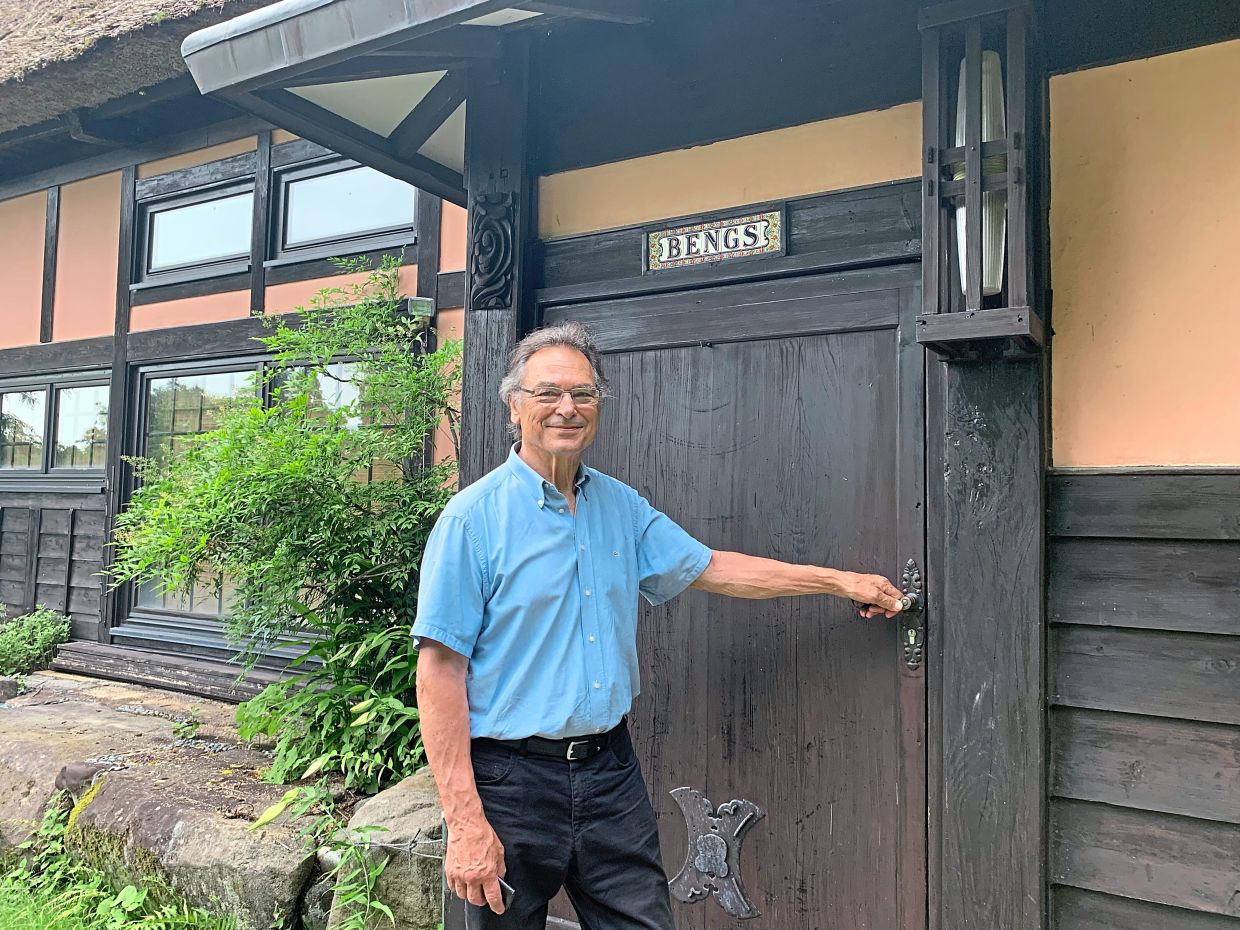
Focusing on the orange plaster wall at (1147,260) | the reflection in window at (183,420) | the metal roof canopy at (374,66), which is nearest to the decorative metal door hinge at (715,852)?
the orange plaster wall at (1147,260)

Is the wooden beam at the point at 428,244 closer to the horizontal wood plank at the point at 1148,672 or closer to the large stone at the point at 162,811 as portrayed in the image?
the large stone at the point at 162,811

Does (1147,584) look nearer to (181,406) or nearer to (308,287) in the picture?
(308,287)

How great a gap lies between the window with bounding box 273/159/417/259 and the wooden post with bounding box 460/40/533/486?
2.22 m

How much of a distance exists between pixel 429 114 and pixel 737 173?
118 centimetres

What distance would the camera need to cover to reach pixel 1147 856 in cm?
204

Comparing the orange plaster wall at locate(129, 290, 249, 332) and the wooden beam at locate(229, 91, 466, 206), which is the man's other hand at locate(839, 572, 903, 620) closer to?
the wooden beam at locate(229, 91, 466, 206)

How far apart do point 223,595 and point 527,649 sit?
4598 millimetres

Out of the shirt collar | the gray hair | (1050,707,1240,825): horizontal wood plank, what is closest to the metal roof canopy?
the gray hair

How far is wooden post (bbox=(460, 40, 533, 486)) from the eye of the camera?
9.93 ft

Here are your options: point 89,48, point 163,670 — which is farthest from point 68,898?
point 89,48

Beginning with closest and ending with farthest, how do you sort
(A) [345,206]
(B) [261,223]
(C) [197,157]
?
1. (A) [345,206]
2. (B) [261,223]
3. (C) [197,157]

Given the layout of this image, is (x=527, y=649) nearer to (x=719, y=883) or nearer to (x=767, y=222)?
(x=719, y=883)

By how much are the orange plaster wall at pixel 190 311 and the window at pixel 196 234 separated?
0.53ft

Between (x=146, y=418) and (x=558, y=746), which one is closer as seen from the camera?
(x=558, y=746)
